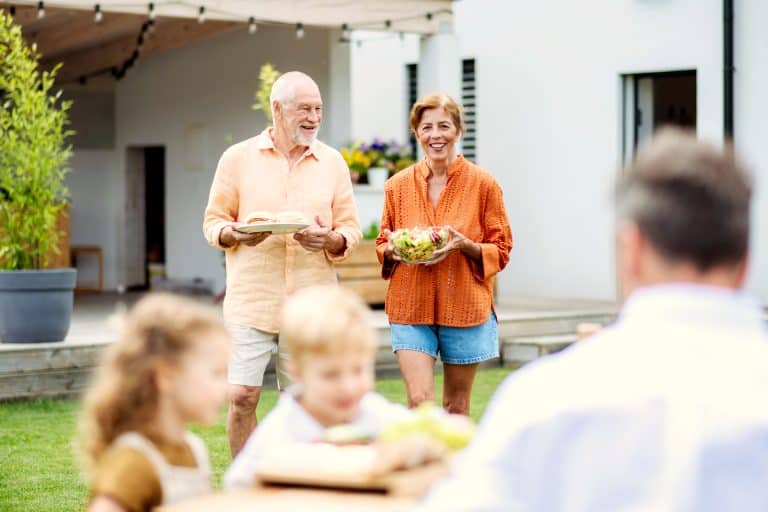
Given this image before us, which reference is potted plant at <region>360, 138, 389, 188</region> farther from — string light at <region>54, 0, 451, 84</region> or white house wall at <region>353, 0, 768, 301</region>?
white house wall at <region>353, 0, 768, 301</region>

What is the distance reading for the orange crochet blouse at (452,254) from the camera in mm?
4945

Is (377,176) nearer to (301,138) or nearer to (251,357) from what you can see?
(301,138)

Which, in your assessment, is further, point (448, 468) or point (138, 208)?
point (138, 208)

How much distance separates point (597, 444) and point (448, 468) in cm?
45

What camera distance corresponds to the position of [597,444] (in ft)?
5.61

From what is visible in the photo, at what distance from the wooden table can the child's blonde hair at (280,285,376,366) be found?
26 cm

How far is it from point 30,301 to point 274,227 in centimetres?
421

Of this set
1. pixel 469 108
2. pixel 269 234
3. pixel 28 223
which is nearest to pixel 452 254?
pixel 269 234

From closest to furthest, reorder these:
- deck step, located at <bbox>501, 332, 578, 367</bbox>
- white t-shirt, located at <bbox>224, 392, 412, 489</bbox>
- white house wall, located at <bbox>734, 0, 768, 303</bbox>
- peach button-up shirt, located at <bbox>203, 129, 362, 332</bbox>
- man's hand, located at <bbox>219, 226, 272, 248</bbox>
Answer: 1. white t-shirt, located at <bbox>224, 392, 412, 489</bbox>
2. man's hand, located at <bbox>219, 226, 272, 248</bbox>
3. peach button-up shirt, located at <bbox>203, 129, 362, 332</bbox>
4. deck step, located at <bbox>501, 332, 578, 367</bbox>
5. white house wall, located at <bbox>734, 0, 768, 303</bbox>

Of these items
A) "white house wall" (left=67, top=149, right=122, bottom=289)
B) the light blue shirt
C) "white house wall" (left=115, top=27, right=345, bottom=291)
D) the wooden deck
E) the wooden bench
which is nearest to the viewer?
the light blue shirt

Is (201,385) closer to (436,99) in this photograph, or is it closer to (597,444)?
(597,444)

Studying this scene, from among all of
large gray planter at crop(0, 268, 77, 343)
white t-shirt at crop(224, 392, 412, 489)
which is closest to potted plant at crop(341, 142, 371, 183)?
large gray planter at crop(0, 268, 77, 343)

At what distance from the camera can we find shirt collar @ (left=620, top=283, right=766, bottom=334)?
1.76 metres

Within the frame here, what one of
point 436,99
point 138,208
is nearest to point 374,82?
point 138,208
